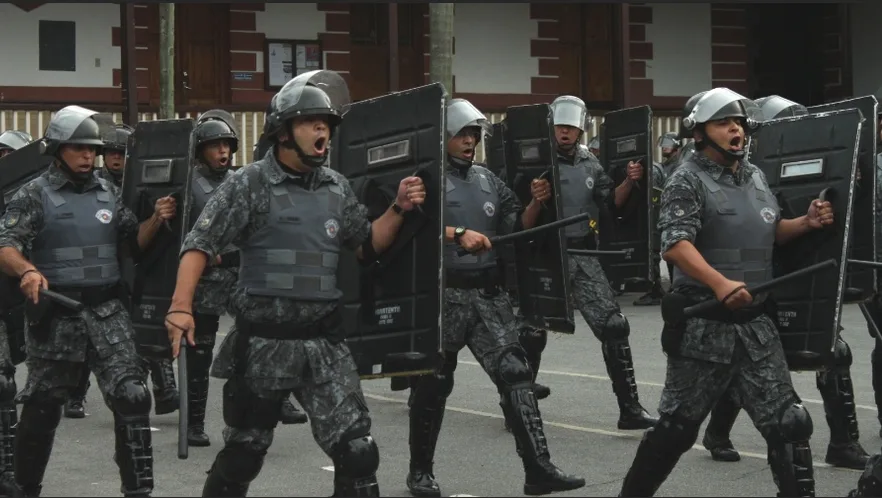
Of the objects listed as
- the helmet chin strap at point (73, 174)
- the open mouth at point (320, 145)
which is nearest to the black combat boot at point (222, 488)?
the open mouth at point (320, 145)

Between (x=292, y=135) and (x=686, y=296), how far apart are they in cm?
174

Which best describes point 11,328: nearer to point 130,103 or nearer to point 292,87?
point 292,87

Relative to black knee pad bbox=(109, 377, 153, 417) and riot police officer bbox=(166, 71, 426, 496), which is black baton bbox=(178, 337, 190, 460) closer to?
riot police officer bbox=(166, 71, 426, 496)

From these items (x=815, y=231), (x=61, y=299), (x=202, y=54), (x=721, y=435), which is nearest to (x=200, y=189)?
(x=61, y=299)

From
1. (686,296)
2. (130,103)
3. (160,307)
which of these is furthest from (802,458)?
(130,103)

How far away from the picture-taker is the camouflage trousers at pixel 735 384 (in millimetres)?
6211

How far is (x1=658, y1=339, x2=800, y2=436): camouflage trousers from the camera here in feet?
20.4

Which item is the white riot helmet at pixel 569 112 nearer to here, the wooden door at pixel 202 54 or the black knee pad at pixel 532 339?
the black knee pad at pixel 532 339

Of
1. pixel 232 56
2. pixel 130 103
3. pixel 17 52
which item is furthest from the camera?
pixel 232 56

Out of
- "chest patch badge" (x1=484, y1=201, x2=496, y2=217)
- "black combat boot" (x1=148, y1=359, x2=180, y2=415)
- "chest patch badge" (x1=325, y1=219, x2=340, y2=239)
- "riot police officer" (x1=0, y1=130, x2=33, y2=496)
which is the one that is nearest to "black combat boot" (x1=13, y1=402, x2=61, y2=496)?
"riot police officer" (x1=0, y1=130, x2=33, y2=496)

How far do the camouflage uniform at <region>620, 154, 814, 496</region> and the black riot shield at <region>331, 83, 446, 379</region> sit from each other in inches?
37.4

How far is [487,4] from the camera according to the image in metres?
23.4

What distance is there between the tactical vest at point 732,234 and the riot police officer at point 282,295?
1.52 metres

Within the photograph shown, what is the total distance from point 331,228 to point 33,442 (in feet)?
6.68
